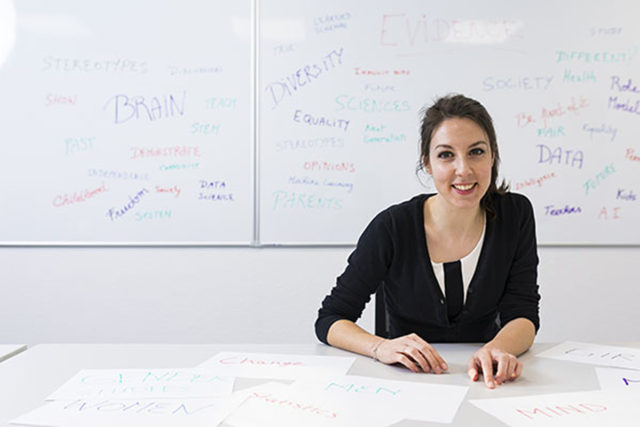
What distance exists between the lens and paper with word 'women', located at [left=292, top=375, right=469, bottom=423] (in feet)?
2.99

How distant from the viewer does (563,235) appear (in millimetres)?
2521

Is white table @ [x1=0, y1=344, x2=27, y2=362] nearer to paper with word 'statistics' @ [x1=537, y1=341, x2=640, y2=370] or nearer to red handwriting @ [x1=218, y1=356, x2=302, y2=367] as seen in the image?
red handwriting @ [x1=218, y1=356, x2=302, y2=367]

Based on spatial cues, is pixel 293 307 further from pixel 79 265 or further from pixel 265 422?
pixel 265 422

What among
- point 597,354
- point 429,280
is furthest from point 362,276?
point 597,354

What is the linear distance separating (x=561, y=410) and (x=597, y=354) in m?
0.40

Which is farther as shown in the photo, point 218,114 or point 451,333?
point 218,114

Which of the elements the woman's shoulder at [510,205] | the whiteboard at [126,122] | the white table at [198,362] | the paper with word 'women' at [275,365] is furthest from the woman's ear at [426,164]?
the whiteboard at [126,122]

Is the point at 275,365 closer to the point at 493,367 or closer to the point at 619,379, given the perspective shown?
the point at 493,367

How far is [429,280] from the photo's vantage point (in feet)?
4.77

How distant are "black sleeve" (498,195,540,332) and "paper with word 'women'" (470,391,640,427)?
1.52 feet

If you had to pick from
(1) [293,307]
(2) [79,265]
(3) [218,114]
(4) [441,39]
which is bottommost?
(1) [293,307]

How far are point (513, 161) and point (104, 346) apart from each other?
1.87 m

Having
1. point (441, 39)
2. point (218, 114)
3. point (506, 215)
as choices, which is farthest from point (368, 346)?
point (441, 39)

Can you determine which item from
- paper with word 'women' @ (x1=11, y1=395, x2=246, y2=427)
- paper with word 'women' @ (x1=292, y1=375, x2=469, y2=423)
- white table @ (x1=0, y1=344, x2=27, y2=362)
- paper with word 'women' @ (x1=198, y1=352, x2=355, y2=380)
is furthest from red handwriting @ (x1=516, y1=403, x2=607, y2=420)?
white table @ (x1=0, y1=344, x2=27, y2=362)
